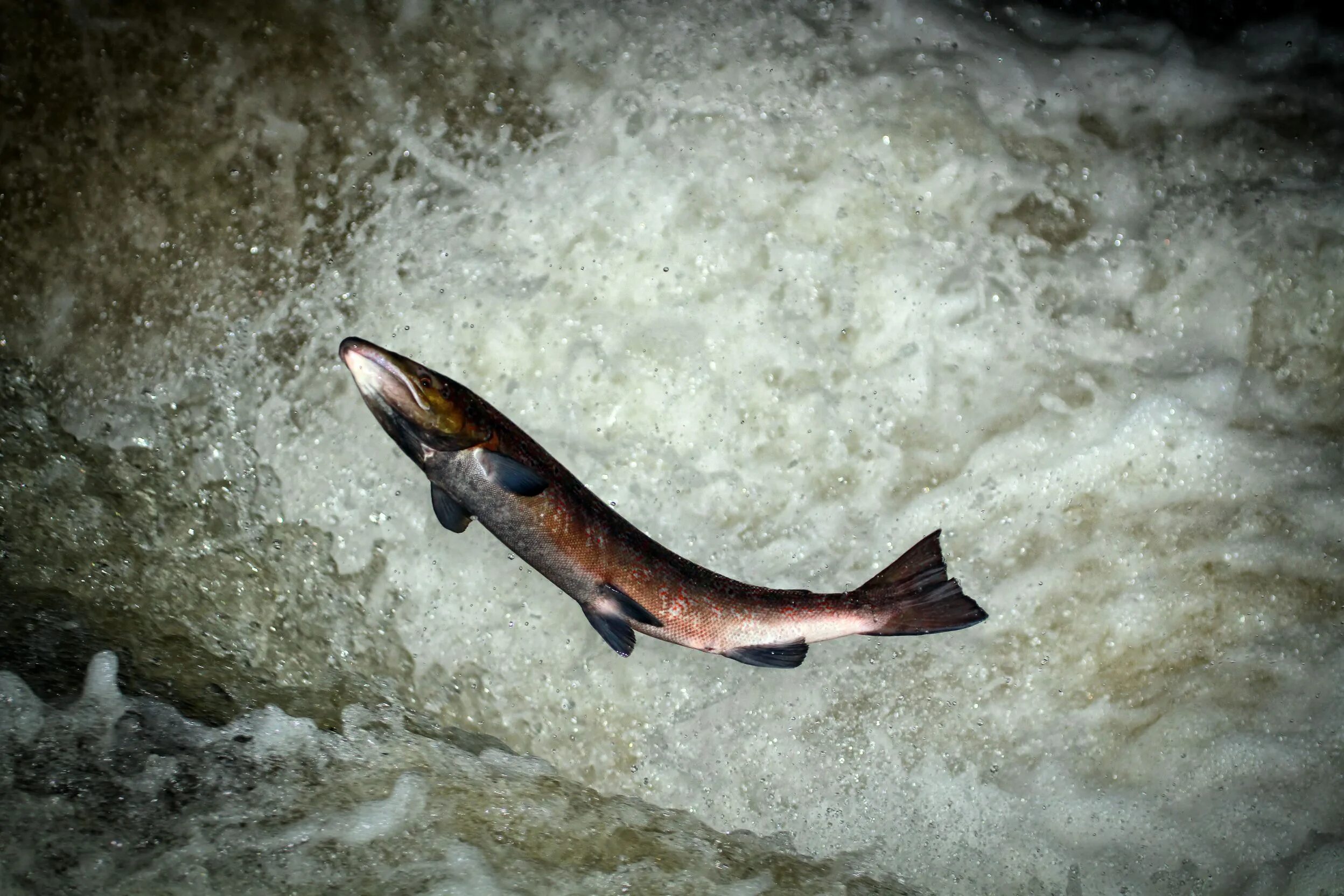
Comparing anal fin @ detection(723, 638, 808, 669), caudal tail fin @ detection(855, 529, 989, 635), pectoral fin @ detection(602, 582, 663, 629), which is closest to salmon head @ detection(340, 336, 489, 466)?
pectoral fin @ detection(602, 582, 663, 629)

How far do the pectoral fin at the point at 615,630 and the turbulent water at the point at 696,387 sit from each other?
323mm

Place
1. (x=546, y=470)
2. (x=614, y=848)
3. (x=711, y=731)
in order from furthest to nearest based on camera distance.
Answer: (x=711, y=731), (x=614, y=848), (x=546, y=470)

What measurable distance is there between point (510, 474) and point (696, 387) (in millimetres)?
538

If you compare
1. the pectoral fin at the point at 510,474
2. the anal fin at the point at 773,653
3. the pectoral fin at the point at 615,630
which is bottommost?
the anal fin at the point at 773,653

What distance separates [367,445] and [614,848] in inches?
35.4

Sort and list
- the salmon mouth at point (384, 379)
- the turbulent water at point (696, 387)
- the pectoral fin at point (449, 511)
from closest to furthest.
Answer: the salmon mouth at point (384, 379) < the pectoral fin at point (449, 511) < the turbulent water at point (696, 387)

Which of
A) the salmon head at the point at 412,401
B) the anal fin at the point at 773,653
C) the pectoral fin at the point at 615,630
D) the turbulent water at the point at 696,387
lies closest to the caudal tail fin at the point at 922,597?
the anal fin at the point at 773,653

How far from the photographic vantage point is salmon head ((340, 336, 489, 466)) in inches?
59.3

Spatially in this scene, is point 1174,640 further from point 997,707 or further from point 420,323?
point 420,323

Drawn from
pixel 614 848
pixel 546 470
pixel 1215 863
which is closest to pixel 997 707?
pixel 1215 863

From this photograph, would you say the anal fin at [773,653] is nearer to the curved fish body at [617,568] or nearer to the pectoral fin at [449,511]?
the curved fish body at [617,568]

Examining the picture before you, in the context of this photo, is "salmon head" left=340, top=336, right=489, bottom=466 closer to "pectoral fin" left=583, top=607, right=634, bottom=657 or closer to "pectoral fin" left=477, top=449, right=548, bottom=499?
"pectoral fin" left=477, top=449, right=548, bottom=499

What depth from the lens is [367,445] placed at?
2.00 metres

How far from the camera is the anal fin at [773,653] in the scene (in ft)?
5.64
